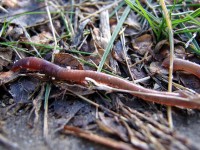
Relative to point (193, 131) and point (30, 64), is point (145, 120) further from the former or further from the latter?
point (30, 64)

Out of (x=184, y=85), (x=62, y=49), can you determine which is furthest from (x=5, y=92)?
(x=184, y=85)

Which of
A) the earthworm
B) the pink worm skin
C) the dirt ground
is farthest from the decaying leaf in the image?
the dirt ground

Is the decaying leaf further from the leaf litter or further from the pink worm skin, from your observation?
the pink worm skin

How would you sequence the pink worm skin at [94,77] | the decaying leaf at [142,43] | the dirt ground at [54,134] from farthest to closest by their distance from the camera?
the decaying leaf at [142,43] → the pink worm skin at [94,77] → the dirt ground at [54,134]

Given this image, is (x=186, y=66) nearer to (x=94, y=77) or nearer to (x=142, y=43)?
(x=142, y=43)

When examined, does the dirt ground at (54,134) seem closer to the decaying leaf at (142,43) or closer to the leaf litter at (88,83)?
the leaf litter at (88,83)

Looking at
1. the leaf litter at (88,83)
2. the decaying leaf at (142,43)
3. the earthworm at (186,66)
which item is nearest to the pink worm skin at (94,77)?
the leaf litter at (88,83)
